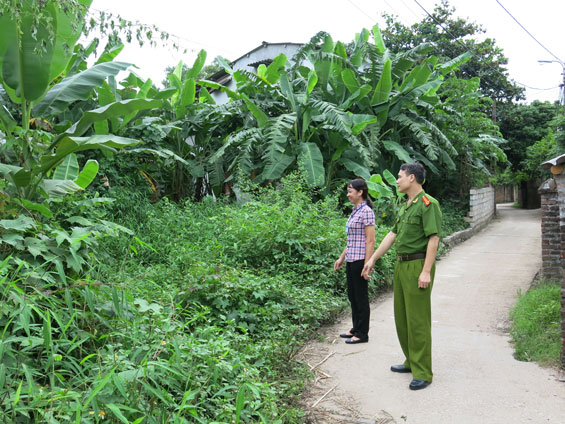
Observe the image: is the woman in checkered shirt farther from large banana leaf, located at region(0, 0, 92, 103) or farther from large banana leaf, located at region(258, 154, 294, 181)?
large banana leaf, located at region(258, 154, 294, 181)

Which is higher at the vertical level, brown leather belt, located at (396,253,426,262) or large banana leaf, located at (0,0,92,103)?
large banana leaf, located at (0,0,92,103)

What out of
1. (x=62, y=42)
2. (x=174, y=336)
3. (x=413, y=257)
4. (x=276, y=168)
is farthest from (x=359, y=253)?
(x=276, y=168)

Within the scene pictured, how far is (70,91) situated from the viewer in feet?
20.9

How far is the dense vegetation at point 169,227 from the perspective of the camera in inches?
122

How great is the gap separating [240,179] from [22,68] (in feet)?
15.1

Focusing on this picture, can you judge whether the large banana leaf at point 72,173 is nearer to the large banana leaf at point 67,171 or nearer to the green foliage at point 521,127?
the large banana leaf at point 67,171

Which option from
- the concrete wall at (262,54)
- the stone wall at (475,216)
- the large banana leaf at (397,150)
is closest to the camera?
the large banana leaf at (397,150)

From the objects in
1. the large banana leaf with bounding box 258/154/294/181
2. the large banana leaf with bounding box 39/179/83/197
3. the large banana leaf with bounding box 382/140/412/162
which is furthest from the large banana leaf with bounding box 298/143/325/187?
the large banana leaf with bounding box 39/179/83/197

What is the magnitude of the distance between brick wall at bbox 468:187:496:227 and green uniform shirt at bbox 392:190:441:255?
1259cm

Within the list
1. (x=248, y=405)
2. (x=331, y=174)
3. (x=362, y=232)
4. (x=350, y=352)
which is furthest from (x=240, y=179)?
(x=248, y=405)

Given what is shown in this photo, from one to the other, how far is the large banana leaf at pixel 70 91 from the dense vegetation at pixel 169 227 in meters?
0.03

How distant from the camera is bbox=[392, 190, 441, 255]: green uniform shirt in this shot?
4.29 m

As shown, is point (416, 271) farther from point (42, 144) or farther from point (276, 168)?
point (276, 168)

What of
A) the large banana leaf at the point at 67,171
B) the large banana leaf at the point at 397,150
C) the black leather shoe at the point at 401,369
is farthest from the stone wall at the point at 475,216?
the large banana leaf at the point at 67,171
